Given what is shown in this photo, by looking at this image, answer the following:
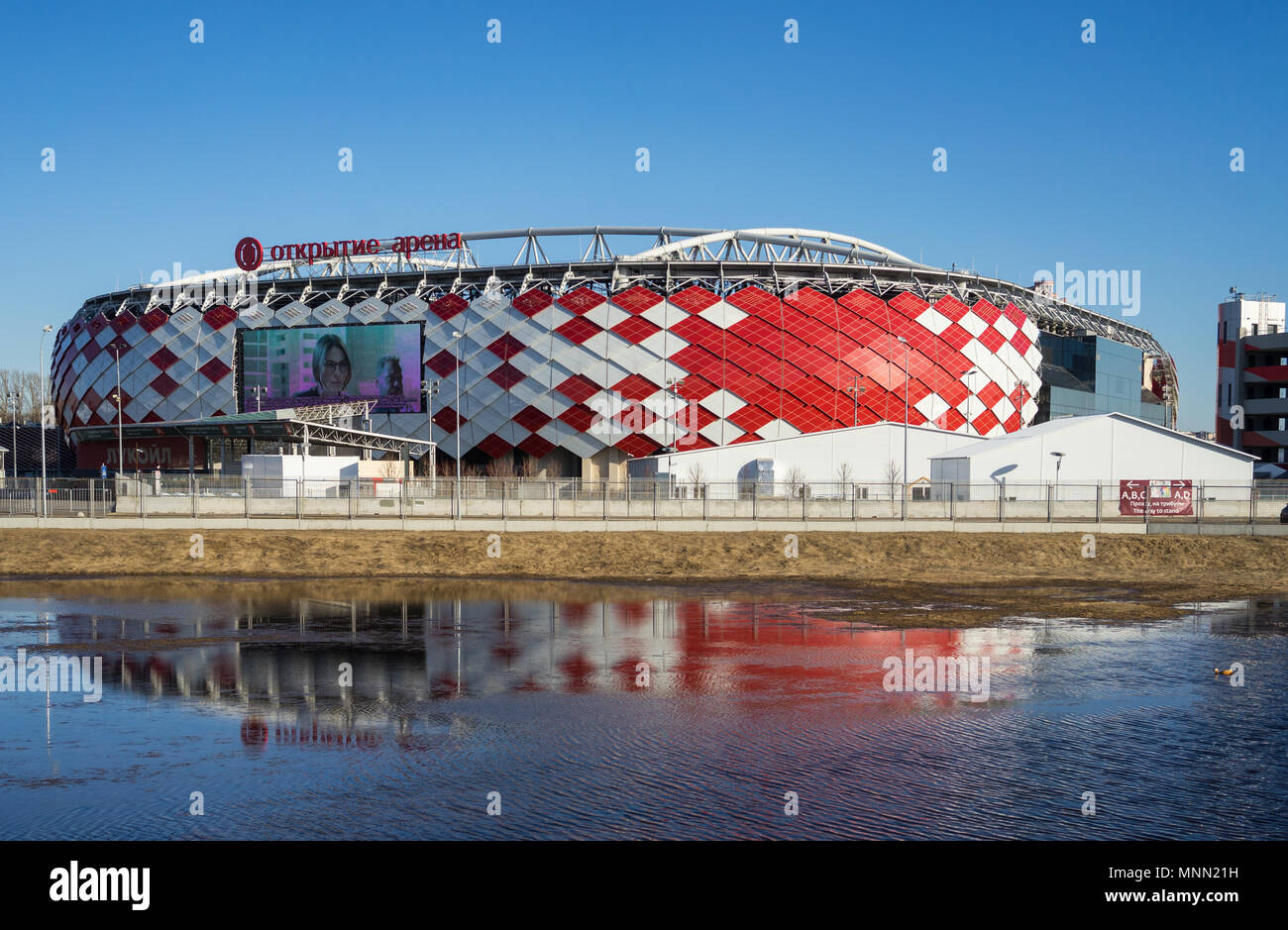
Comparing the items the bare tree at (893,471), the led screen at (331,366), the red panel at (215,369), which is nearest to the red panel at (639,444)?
the led screen at (331,366)

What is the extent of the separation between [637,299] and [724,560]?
5978 centimetres

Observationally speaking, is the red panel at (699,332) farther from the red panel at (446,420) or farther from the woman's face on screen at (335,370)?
the woman's face on screen at (335,370)

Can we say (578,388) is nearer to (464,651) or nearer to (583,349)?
(583,349)

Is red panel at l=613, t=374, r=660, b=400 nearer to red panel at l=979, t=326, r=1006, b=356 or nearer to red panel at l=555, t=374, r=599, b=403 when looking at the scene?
red panel at l=555, t=374, r=599, b=403

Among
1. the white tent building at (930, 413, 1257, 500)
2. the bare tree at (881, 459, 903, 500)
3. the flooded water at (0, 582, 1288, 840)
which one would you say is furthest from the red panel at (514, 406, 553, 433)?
the flooded water at (0, 582, 1288, 840)

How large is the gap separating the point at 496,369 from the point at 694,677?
261ft

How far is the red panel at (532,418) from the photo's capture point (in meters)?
92.8

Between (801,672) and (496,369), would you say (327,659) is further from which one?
(496,369)

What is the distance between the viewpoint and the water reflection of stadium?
14.9 meters

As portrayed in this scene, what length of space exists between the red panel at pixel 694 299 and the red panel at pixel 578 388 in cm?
990

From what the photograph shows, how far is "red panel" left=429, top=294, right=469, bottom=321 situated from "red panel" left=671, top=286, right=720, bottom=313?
62.9ft

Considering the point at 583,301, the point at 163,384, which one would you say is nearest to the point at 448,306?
the point at 583,301
